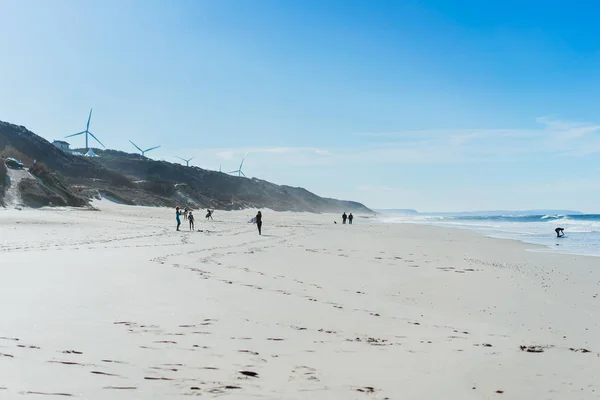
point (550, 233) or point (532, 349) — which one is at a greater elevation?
point (550, 233)

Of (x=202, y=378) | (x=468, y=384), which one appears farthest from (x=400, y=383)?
(x=202, y=378)

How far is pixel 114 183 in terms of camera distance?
268 feet

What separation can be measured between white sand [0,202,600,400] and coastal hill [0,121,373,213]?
3685cm

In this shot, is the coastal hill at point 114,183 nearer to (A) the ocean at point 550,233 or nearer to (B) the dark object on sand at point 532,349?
(A) the ocean at point 550,233

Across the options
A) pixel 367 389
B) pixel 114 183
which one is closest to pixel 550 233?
pixel 367 389

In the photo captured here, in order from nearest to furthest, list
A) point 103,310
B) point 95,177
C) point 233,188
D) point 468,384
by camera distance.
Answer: point 468,384
point 103,310
point 95,177
point 233,188

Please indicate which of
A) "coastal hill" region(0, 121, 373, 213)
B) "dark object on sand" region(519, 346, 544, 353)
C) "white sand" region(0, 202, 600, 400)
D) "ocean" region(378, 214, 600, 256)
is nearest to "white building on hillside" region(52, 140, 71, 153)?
"coastal hill" region(0, 121, 373, 213)

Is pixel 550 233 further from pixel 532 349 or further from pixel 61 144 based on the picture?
pixel 61 144

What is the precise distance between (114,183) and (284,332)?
271 feet

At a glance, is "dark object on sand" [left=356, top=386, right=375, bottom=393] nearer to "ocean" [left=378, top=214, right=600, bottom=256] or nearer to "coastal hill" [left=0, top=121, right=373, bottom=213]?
"ocean" [left=378, top=214, right=600, bottom=256]

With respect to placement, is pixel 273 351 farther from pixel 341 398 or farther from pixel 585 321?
pixel 585 321

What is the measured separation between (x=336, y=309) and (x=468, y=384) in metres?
3.48

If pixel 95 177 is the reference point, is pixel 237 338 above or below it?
below

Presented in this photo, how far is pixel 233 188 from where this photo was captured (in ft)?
450
